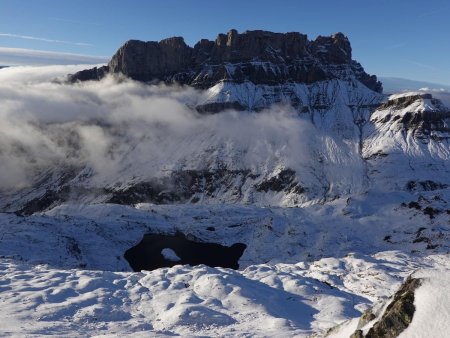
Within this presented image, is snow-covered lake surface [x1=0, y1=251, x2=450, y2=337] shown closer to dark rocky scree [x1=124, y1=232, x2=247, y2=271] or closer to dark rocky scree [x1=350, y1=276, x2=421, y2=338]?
dark rocky scree [x1=350, y1=276, x2=421, y2=338]

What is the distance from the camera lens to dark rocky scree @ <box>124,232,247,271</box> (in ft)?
541

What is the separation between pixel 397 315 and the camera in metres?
23.3

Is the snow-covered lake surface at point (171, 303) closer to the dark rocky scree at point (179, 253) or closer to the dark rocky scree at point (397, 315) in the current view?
the dark rocky scree at point (397, 315)

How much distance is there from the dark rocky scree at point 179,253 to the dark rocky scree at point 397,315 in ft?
463

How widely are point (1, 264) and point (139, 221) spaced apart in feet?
308

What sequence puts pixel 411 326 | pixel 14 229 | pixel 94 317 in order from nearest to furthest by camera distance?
pixel 411 326, pixel 94 317, pixel 14 229

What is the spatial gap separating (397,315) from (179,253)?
153 m

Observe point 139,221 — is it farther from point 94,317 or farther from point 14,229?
point 94,317

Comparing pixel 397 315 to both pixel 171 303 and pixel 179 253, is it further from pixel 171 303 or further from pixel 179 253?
pixel 179 253

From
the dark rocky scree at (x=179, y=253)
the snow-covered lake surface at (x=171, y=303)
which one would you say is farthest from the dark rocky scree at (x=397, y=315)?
the dark rocky scree at (x=179, y=253)

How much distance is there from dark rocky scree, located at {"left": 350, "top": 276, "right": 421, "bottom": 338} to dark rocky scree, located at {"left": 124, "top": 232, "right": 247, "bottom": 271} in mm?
141126

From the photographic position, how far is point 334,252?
539ft

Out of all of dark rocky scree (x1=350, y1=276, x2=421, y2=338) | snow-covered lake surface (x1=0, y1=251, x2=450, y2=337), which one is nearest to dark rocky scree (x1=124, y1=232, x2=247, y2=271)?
snow-covered lake surface (x1=0, y1=251, x2=450, y2=337)

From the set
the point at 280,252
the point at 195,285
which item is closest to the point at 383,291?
the point at 195,285
